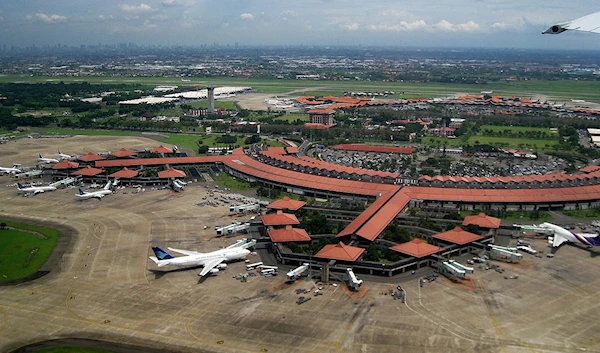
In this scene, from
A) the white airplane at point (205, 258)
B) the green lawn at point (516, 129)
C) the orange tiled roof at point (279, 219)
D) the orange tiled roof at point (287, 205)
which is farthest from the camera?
the green lawn at point (516, 129)

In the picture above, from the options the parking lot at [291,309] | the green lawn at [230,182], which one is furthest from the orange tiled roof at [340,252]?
the green lawn at [230,182]

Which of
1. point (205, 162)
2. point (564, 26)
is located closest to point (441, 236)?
point (564, 26)

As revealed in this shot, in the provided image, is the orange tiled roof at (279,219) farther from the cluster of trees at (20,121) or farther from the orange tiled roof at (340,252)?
the cluster of trees at (20,121)

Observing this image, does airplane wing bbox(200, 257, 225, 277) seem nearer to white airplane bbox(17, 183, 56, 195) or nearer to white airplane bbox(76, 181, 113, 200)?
white airplane bbox(76, 181, 113, 200)

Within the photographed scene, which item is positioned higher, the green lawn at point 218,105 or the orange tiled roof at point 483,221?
the green lawn at point 218,105

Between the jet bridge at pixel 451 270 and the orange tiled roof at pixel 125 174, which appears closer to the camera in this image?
the jet bridge at pixel 451 270

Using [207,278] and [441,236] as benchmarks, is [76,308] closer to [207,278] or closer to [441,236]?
[207,278]

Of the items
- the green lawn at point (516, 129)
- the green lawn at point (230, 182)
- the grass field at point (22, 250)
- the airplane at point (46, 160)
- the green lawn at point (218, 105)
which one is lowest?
the grass field at point (22, 250)
